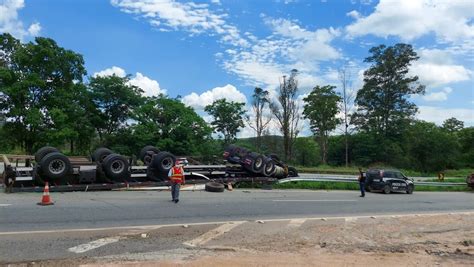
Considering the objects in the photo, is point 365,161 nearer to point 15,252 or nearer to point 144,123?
point 144,123

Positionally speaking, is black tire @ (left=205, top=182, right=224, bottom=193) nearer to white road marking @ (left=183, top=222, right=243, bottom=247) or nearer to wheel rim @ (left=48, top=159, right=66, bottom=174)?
wheel rim @ (left=48, top=159, right=66, bottom=174)

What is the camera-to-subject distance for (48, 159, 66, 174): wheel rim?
1684 cm

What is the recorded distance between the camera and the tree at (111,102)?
43.9m

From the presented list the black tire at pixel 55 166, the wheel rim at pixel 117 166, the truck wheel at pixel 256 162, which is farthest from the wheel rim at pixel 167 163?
the truck wheel at pixel 256 162

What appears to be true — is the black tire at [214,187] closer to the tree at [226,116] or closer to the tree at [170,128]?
the tree at [170,128]

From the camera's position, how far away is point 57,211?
11766 millimetres

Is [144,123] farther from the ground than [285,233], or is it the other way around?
[144,123]

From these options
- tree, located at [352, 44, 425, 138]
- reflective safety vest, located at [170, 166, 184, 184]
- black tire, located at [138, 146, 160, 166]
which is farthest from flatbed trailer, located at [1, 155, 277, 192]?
tree, located at [352, 44, 425, 138]

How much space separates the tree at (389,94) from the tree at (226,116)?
22.6 metres

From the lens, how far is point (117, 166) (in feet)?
60.4

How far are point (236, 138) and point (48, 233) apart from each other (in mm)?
56573

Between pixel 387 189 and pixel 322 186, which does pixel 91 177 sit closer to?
pixel 322 186

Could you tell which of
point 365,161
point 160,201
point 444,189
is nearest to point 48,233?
point 160,201

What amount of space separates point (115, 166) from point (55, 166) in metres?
2.33
